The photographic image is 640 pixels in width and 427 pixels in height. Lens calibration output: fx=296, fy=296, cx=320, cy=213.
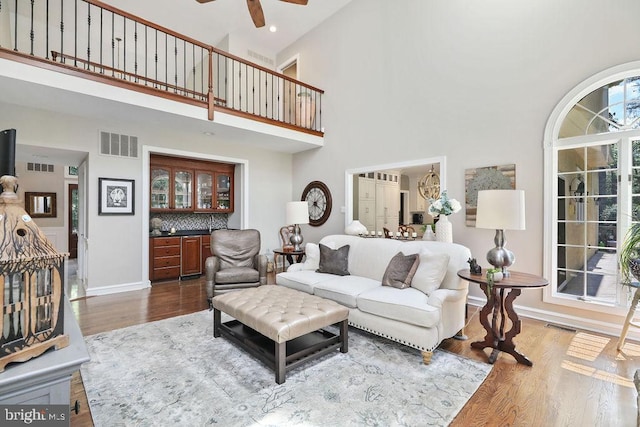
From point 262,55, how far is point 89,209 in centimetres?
509

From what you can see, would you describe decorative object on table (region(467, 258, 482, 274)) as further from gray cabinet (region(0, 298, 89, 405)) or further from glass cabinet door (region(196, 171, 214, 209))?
glass cabinet door (region(196, 171, 214, 209))

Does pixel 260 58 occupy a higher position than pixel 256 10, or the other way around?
pixel 260 58

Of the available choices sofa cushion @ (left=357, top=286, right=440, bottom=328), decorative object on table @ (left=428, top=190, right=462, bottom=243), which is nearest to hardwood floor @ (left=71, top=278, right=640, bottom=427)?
sofa cushion @ (left=357, top=286, right=440, bottom=328)

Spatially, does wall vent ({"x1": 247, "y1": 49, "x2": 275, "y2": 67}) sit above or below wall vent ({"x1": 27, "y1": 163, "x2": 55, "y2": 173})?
above

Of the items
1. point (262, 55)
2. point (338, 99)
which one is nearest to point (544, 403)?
point (338, 99)

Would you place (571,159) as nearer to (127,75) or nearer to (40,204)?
(127,75)

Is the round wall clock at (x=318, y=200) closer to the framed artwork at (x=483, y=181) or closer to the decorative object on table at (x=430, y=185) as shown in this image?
the framed artwork at (x=483, y=181)

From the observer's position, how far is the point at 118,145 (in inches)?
189

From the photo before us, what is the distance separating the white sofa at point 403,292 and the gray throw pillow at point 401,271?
0.17 feet

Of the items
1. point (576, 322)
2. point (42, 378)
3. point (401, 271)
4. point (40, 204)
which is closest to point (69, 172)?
point (40, 204)

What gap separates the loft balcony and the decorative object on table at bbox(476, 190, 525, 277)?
3.78m

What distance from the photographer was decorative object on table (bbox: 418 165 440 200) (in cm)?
779

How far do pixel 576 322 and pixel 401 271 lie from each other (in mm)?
2123

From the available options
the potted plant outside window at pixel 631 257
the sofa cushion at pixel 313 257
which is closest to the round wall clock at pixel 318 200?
the sofa cushion at pixel 313 257
